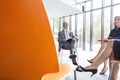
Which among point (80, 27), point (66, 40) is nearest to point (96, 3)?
point (80, 27)

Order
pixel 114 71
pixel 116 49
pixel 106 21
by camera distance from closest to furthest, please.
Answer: pixel 116 49 → pixel 114 71 → pixel 106 21

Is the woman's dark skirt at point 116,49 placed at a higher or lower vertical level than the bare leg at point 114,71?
higher

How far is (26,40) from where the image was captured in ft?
2.87

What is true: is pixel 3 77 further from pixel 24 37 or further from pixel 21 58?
pixel 24 37

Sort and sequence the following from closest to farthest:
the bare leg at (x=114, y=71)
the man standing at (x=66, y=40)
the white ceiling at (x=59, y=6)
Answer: the bare leg at (x=114, y=71), the man standing at (x=66, y=40), the white ceiling at (x=59, y=6)

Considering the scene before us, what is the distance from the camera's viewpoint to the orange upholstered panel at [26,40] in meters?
0.83

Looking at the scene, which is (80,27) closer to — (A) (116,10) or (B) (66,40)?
(A) (116,10)

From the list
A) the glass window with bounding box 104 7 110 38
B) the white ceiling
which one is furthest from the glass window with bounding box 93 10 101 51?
the white ceiling

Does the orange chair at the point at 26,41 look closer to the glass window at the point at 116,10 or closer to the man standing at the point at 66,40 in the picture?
the man standing at the point at 66,40

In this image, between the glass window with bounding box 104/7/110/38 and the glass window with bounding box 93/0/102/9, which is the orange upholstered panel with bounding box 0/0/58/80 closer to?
the glass window with bounding box 104/7/110/38

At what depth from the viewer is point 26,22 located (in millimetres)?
839

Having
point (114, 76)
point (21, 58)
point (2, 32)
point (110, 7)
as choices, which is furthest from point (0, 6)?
point (110, 7)

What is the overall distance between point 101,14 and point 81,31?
5.93ft

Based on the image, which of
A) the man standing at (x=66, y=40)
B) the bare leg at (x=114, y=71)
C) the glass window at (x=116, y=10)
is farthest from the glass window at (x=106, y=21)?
the bare leg at (x=114, y=71)
